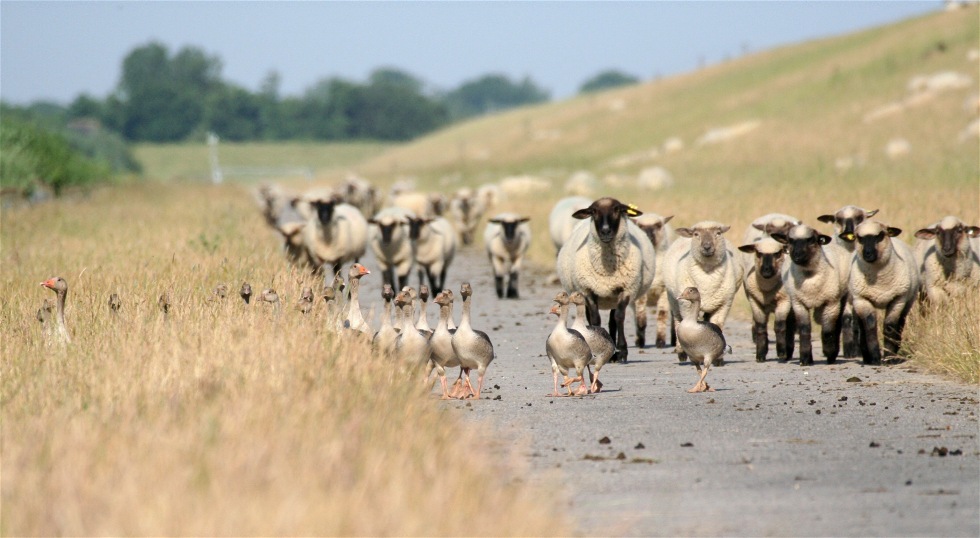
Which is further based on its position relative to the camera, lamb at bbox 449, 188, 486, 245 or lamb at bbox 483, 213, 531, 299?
lamb at bbox 449, 188, 486, 245

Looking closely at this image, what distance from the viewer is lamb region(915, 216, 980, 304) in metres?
13.9

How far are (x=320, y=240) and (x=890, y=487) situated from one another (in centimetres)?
1606

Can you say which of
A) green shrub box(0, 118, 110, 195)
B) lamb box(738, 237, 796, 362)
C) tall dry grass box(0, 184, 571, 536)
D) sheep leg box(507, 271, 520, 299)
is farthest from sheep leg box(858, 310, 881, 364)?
green shrub box(0, 118, 110, 195)

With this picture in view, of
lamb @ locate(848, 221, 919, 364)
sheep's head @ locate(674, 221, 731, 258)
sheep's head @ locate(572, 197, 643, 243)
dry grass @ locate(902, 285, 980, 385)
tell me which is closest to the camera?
dry grass @ locate(902, 285, 980, 385)

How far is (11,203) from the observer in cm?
3141

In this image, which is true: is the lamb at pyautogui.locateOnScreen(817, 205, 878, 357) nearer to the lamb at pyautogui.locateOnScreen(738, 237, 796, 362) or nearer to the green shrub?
the lamb at pyautogui.locateOnScreen(738, 237, 796, 362)

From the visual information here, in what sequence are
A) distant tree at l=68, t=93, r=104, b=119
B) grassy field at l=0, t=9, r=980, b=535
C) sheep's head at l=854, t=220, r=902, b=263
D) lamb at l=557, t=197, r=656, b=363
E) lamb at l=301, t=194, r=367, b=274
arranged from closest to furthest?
grassy field at l=0, t=9, r=980, b=535, sheep's head at l=854, t=220, r=902, b=263, lamb at l=557, t=197, r=656, b=363, lamb at l=301, t=194, r=367, b=274, distant tree at l=68, t=93, r=104, b=119

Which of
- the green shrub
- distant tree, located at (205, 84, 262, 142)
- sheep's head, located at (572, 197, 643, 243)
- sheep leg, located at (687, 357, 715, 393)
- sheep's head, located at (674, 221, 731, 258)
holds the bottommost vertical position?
sheep leg, located at (687, 357, 715, 393)

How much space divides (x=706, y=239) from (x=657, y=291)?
2.71 meters

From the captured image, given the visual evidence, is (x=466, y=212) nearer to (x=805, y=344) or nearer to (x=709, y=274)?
(x=709, y=274)

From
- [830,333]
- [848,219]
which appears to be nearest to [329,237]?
[848,219]

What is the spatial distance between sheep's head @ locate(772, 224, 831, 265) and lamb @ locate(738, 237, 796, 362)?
242 millimetres

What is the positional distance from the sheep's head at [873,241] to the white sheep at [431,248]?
9.51 m

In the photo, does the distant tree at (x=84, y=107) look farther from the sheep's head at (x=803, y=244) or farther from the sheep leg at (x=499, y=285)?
the sheep's head at (x=803, y=244)
